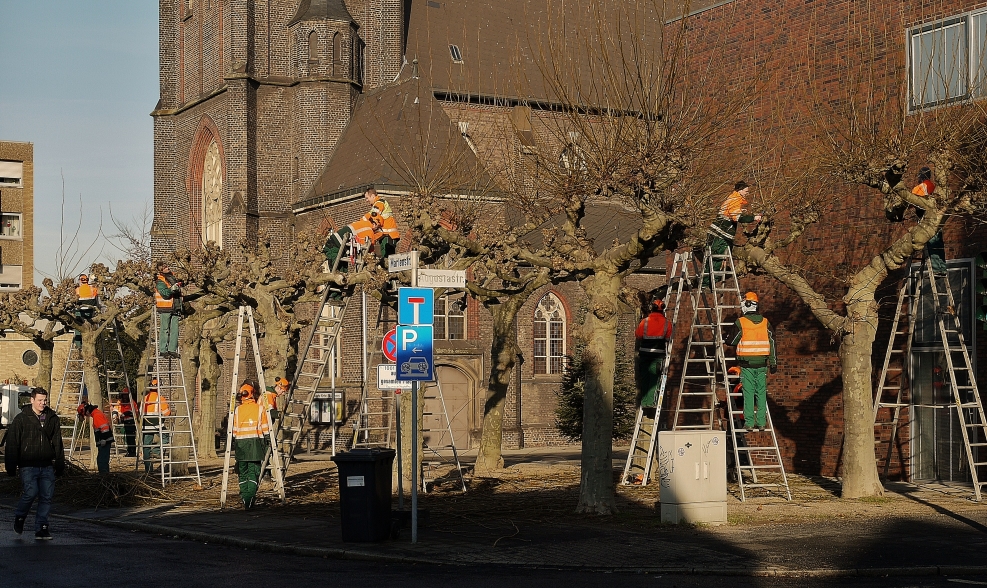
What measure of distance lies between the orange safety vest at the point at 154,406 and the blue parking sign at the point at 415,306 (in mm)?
10494

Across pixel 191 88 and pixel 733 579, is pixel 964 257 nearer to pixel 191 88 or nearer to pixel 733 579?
pixel 733 579

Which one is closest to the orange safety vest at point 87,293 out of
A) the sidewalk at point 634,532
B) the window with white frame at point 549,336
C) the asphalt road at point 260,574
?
the sidewalk at point 634,532

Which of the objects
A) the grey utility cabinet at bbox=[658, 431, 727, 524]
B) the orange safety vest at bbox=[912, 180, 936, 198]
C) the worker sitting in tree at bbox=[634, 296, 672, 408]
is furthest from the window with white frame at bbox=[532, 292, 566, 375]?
the grey utility cabinet at bbox=[658, 431, 727, 524]

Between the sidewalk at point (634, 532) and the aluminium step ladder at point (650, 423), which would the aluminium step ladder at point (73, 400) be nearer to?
the sidewalk at point (634, 532)

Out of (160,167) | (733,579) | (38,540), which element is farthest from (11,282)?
(733,579)

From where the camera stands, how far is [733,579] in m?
10.9

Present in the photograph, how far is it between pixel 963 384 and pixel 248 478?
11749 millimetres

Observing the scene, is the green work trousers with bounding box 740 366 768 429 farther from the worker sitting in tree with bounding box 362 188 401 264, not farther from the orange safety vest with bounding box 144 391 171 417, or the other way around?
the orange safety vest with bounding box 144 391 171 417

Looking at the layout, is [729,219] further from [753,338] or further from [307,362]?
[307,362]

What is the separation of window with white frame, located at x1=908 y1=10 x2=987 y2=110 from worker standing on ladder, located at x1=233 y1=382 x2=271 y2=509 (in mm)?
11475

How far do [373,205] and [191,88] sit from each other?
28.9 meters

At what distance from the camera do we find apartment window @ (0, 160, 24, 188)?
2953 inches

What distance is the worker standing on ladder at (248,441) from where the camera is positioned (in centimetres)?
1752

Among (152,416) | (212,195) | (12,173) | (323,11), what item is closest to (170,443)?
(152,416)
